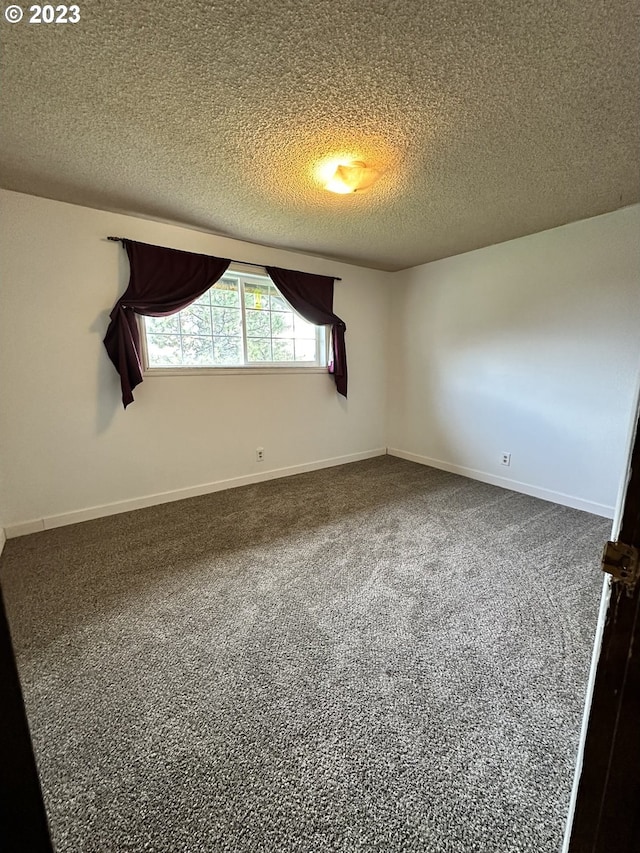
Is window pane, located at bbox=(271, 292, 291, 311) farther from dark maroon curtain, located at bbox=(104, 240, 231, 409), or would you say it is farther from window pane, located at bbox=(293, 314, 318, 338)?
dark maroon curtain, located at bbox=(104, 240, 231, 409)

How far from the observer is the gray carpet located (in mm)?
954

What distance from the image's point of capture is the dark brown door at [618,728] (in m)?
0.52

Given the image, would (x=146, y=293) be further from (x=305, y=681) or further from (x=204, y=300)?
(x=305, y=681)

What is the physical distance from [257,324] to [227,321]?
0.99 ft

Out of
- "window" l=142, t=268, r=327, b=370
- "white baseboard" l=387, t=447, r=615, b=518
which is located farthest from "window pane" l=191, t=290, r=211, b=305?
"white baseboard" l=387, t=447, r=615, b=518

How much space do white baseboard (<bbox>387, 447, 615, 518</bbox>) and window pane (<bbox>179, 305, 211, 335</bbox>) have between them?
9.00ft

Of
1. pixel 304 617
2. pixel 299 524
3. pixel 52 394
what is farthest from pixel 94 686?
pixel 52 394

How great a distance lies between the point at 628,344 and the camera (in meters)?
2.54

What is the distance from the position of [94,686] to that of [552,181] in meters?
3.50

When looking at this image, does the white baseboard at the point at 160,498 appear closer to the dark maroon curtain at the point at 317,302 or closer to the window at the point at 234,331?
the dark maroon curtain at the point at 317,302

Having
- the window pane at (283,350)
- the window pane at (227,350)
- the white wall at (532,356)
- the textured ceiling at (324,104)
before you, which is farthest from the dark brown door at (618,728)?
the window pane at (283,350)

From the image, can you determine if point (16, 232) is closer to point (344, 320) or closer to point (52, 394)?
point (52, 394)

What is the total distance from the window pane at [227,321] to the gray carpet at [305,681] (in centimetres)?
179

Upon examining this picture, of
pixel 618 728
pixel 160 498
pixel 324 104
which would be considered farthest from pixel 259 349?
pixel 618 728
